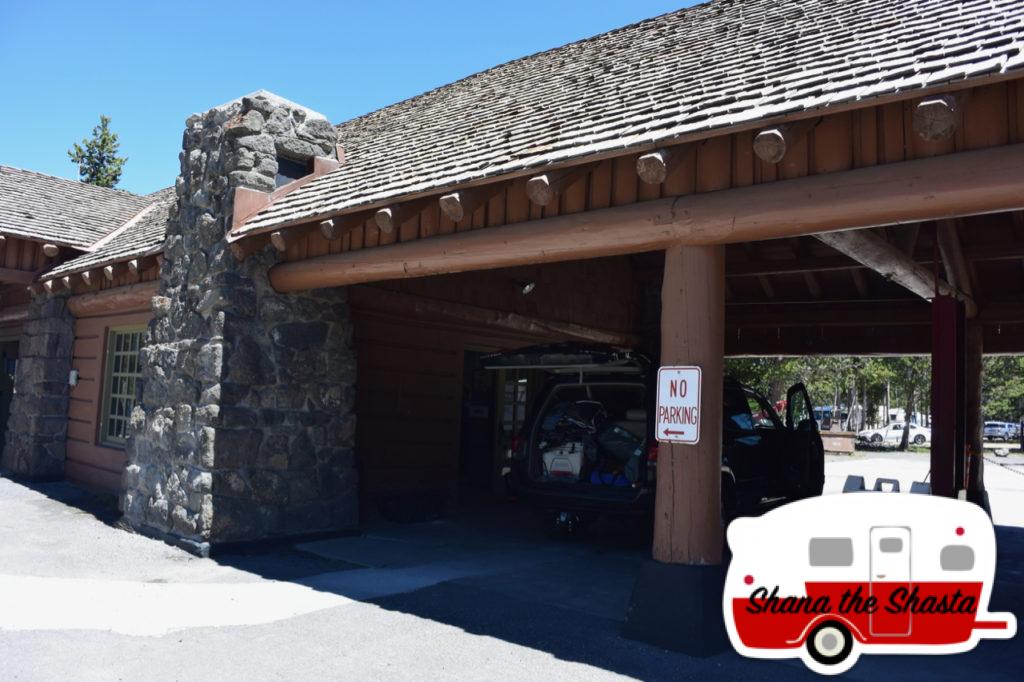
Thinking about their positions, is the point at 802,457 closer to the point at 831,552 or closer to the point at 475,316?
the point at 475,316

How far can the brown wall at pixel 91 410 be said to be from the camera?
36.3 ft

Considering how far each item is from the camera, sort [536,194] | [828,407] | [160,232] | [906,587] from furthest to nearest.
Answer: [828,407] < [160,232] < [536,194] < [906,587]

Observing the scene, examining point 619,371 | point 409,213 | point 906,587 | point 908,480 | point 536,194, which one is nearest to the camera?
point 906,587

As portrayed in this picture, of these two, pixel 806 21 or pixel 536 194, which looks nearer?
pixel 536 194

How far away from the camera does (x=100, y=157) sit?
106ft

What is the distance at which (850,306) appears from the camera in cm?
1175

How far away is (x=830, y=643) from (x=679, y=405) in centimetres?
164

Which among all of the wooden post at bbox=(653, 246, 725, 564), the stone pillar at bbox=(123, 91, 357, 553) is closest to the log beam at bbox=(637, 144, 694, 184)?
the wooden post at bbox=(653, 246, 725, 564)

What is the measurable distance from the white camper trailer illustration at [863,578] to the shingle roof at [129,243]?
7.81 meters

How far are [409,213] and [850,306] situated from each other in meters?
7.73

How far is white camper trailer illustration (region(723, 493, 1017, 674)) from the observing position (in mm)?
4316

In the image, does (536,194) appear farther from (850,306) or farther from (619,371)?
(850,306)

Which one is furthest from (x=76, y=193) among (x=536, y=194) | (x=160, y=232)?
(x=536, y=194)

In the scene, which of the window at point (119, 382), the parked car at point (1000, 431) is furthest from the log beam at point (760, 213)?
the parked car at point (1000, 431)
